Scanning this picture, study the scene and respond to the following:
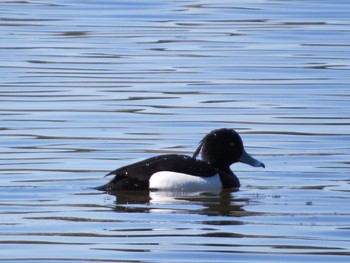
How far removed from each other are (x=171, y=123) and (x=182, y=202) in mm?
4024

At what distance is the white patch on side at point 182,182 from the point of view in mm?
12625

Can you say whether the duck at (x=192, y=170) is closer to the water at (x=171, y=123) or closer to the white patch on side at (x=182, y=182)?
the white patch on side at (x=182, y=182)

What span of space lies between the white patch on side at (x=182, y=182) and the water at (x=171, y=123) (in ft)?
0.38

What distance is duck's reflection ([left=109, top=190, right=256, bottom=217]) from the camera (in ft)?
38.4

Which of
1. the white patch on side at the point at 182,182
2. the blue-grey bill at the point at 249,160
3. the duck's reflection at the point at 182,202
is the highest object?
the blue-grey bill at the point at 249,160

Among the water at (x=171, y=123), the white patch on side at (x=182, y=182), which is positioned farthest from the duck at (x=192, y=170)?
the water at (x=171, y=123)

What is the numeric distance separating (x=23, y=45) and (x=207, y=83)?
4.87 meters

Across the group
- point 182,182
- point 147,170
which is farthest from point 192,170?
point 147,170

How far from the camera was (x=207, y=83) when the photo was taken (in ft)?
63.4

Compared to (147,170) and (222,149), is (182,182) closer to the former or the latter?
(147,170)

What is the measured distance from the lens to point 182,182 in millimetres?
12742

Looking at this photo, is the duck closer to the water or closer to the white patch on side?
the white patch on side

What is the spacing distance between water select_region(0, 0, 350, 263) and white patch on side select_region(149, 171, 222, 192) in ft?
0.38

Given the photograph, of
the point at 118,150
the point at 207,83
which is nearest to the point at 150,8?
the point at 207,83
